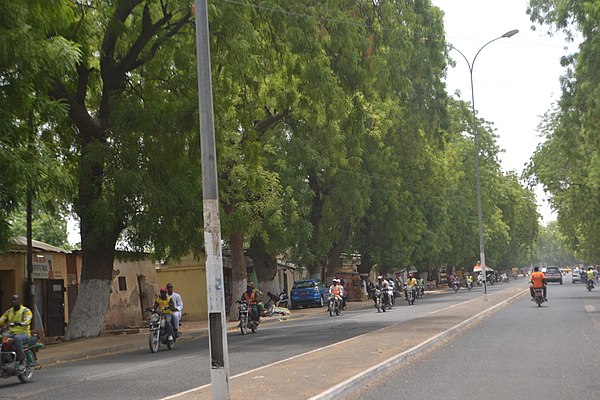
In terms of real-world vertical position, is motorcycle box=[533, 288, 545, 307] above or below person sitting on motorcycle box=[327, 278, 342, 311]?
below

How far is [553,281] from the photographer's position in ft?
272

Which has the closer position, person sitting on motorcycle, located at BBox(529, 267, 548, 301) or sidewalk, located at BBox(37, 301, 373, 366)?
sidewalk, located at BBox(37, 301, 373, 366)

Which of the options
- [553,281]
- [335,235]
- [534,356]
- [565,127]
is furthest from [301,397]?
[553,281]

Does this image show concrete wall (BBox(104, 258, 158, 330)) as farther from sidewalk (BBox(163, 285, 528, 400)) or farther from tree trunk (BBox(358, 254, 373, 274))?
tree trunk (BBox(358, 254, 373, 274))

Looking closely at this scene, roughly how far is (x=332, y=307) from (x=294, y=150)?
8.49 m

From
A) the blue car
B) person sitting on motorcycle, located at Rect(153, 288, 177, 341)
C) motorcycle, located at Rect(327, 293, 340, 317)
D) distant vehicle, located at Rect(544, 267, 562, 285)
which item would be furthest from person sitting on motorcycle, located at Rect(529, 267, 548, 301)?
distant vehicle, located at Rect(544, 267, 562, 285)

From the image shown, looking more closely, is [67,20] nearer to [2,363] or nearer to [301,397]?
[2,363]

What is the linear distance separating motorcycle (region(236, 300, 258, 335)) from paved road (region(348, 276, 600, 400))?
7.94 m

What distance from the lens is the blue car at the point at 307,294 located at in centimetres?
5150

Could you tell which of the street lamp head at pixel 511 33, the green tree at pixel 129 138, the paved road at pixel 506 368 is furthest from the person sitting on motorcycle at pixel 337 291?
the paved road at pixel 506 368

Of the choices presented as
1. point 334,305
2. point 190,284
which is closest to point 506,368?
point 334,305

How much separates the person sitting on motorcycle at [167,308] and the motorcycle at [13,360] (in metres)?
5.76

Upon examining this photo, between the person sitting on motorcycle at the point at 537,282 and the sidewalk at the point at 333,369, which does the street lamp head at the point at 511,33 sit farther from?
the sidewalk at the point at 333,369

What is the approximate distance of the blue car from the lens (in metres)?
51.5
